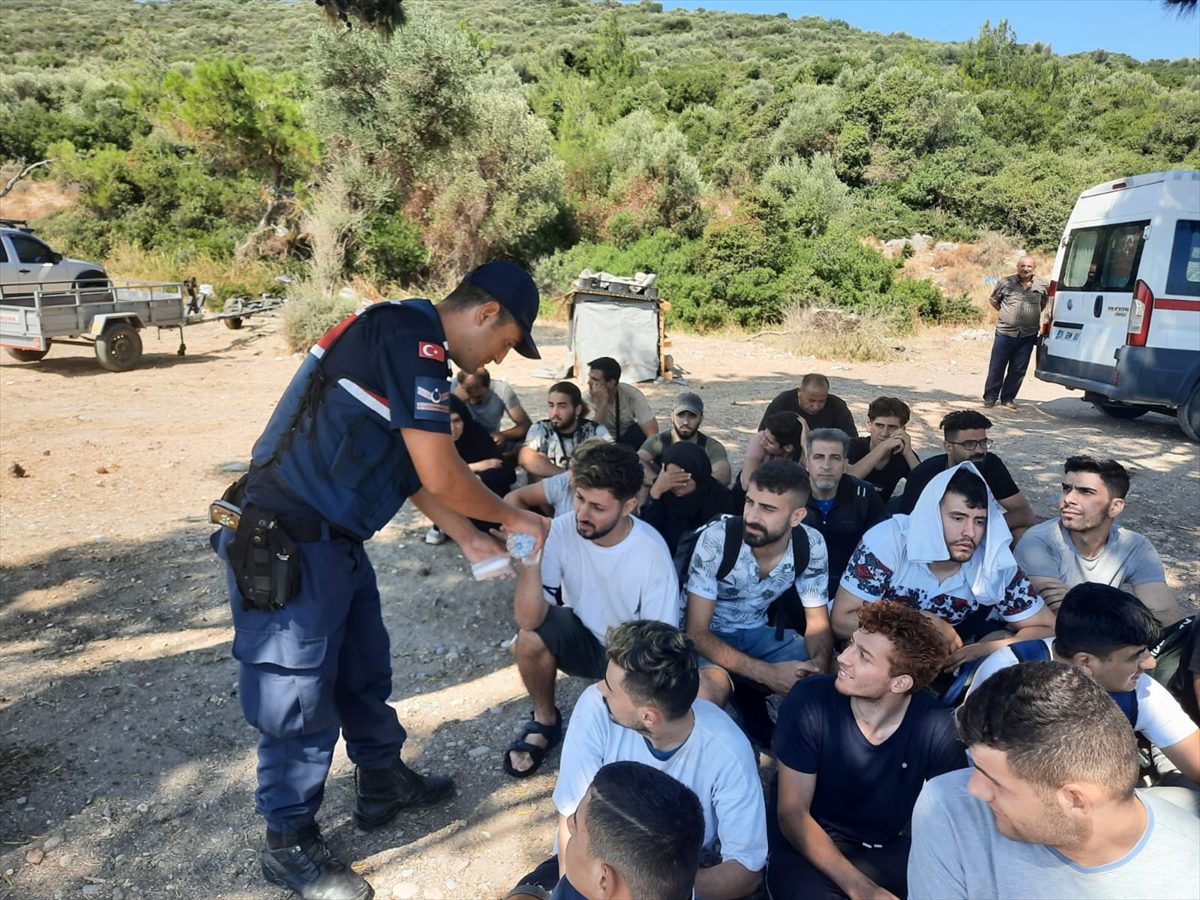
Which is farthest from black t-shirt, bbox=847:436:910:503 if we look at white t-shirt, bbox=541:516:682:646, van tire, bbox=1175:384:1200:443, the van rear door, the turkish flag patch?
van tire, bbox=1175:384:1200:443

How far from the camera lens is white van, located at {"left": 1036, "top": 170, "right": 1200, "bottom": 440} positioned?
312 inches

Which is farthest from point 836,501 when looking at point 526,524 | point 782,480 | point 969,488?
point 526,524

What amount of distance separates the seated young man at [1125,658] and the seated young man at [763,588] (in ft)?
2.78

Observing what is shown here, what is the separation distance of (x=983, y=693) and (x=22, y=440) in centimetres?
847

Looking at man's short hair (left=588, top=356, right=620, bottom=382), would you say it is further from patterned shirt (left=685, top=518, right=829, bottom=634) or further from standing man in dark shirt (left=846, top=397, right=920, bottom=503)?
patterned shirt (left=685, top=518, right=829, bottom=634)

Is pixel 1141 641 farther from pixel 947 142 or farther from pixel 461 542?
pixel 947 142

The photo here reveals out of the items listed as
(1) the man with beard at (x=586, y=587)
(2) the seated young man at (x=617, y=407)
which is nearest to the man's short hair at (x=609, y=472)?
(1) the man with beard at (x=586, y=587)

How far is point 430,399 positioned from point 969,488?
2086 millimetres

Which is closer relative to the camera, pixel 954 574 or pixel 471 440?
pixel 954 574

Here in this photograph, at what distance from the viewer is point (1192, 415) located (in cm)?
809

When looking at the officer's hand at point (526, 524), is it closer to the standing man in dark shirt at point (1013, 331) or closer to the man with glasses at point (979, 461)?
the man with glasses at point (979, 461)

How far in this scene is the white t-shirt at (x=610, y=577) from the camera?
307cm

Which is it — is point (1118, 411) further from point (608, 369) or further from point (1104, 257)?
point (608, 369)

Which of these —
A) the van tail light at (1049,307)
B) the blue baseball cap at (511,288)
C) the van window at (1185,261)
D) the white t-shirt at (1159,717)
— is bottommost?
the white t-shirt at (1159,717)
